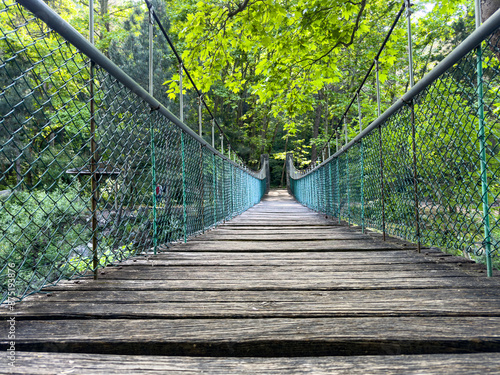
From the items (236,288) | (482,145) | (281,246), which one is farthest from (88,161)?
(482,145)

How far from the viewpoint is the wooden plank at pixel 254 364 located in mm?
616

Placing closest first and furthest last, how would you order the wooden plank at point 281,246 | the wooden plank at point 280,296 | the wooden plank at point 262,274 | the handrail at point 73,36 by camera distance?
the handrail at point 73,36 < the wooden plank at point 280,296 < the wooden plank at point 262,274 < the wooden plank at point 281,246

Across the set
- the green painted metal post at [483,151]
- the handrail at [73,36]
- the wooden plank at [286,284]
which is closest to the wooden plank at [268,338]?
the wooden plank at [286,284]

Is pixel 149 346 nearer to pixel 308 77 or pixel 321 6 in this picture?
pixel 321 6

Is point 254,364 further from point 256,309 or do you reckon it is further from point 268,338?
point 256,309

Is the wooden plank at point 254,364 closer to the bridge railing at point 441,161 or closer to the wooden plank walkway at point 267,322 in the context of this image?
the wooden plank walkway at point 267,322

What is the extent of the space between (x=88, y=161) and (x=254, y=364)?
933mm

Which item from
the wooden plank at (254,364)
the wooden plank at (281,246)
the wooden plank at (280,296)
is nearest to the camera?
the wooden plank at (254,364)

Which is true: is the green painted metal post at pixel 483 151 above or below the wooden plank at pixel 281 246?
above

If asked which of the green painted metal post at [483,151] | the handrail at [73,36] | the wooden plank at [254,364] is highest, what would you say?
the handrail at [73,36]

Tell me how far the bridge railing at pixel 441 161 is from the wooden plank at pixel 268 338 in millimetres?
494

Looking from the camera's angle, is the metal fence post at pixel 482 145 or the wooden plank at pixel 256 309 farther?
the metal fence post at pixel 482 145

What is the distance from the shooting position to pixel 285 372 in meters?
0.62

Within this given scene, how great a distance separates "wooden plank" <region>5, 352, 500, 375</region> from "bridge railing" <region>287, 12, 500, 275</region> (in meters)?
0.60
